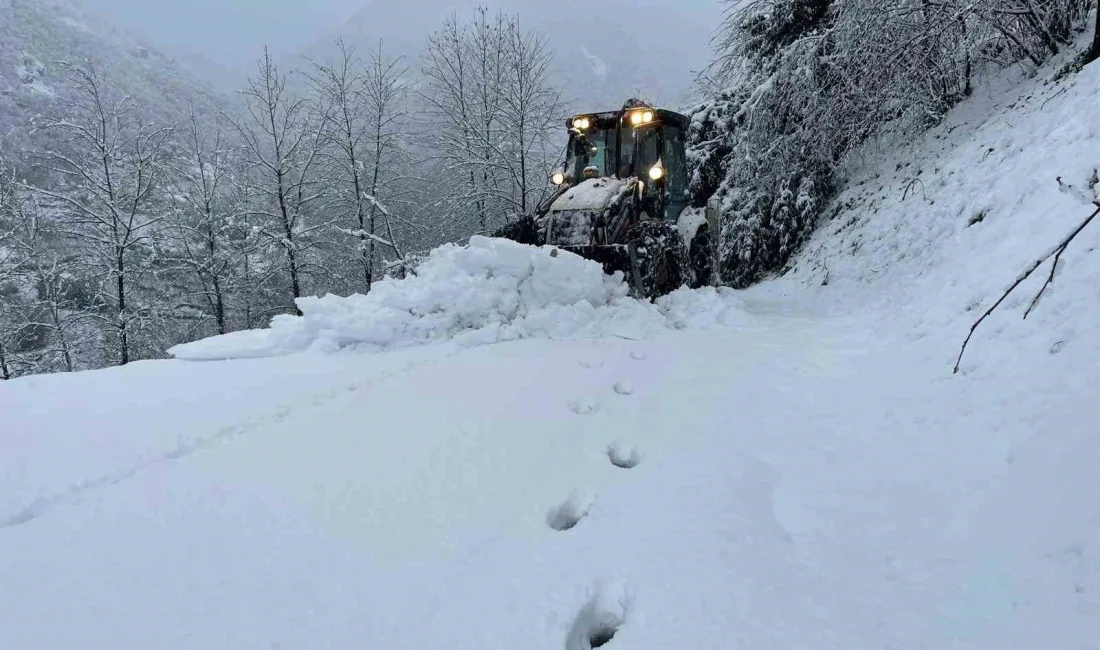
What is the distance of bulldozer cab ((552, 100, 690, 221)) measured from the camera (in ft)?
26.5

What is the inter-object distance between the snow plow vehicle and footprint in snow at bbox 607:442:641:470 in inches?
135

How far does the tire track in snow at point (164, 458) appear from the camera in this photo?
247 centimetres

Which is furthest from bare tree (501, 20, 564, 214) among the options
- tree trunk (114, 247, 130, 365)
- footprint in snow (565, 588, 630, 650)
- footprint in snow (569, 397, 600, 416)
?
footprint in snow (565, 588, 630, 650)

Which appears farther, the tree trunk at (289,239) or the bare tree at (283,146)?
the bare tree at (283,146)

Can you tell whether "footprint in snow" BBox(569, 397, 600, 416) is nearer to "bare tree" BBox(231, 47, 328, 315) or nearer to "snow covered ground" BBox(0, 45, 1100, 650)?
"snow covered ground" BBox(0, 45, 1100, 650)

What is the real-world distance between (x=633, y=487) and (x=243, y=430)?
2361 mm

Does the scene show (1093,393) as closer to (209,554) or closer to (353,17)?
(209,554)

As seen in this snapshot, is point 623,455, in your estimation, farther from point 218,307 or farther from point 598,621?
point 218,307

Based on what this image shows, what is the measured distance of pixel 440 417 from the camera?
3.50 meters

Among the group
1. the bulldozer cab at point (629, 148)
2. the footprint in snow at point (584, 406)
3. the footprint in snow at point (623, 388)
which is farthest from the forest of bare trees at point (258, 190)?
the footprint in snow at point (584, 406)

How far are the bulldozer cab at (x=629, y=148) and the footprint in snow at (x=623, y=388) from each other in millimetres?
4353

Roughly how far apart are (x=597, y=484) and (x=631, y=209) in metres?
5.13

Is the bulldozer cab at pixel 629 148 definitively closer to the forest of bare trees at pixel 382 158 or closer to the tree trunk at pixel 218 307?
the forest of bare trees at pixel 382 158

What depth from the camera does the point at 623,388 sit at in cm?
416
